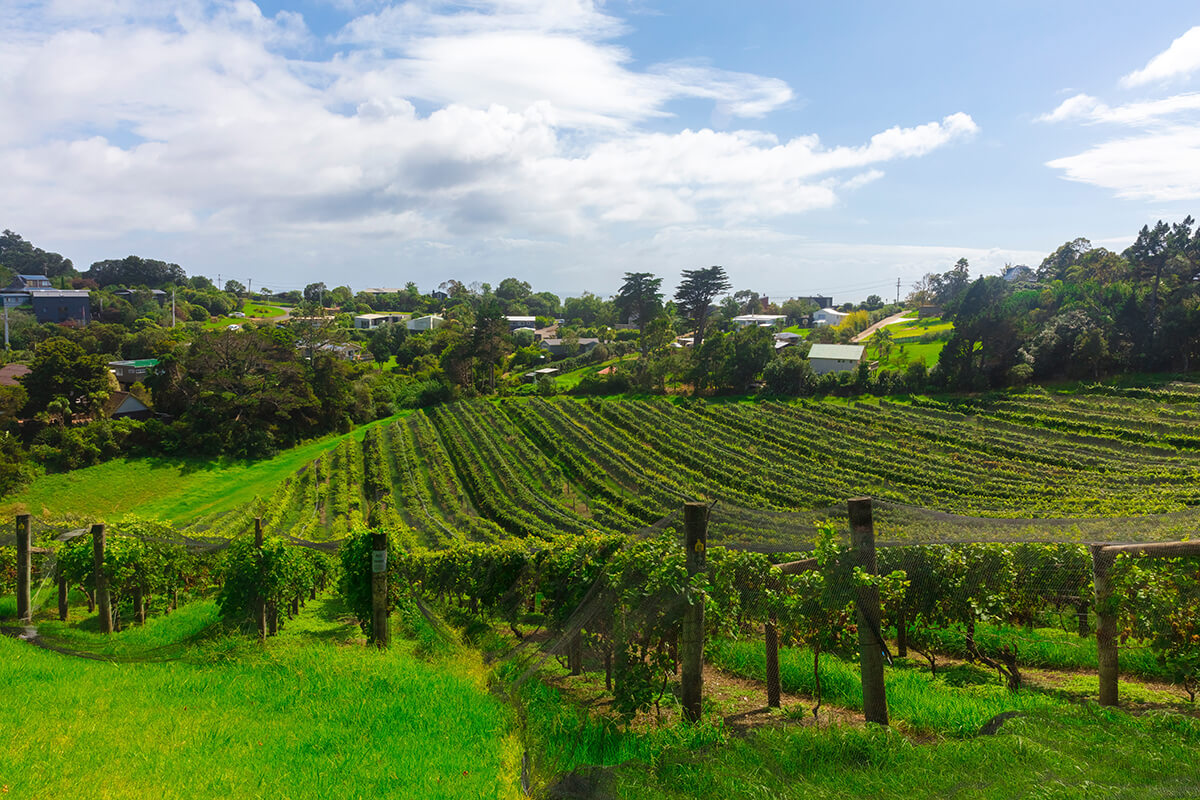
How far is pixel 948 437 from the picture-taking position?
1614 inches

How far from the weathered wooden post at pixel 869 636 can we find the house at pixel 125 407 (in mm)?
54123

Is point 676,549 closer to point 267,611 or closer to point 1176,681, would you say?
point 1176,681

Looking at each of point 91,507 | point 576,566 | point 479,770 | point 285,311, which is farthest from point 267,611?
point 285,311

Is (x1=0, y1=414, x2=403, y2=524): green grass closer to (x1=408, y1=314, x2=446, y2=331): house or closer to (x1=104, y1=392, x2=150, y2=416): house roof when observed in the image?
(x1=104, y1=392, x2=150, y2=416): house roof

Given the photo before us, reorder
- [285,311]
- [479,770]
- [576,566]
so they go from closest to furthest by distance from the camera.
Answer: [479,770]
[576,566]
[285,311]

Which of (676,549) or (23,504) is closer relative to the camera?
(676,549)

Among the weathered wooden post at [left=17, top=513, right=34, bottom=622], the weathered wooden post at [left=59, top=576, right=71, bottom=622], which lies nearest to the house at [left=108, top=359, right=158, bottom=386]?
the weathered wooden post at [left=59, top=576, right=71, bottom=622]

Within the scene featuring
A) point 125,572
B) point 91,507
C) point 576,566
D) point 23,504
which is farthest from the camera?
point 91,507

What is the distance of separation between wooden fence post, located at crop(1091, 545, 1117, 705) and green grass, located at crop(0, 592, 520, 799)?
4942 millimetres

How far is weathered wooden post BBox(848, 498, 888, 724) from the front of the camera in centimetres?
524

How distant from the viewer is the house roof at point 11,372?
5108 cm

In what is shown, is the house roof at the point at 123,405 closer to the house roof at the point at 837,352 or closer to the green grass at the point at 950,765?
the green grass at the point at 950,765

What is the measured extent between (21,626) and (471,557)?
23.6 ft

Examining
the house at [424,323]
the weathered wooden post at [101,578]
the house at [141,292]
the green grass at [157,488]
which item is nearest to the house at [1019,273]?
the house at [424,323]
